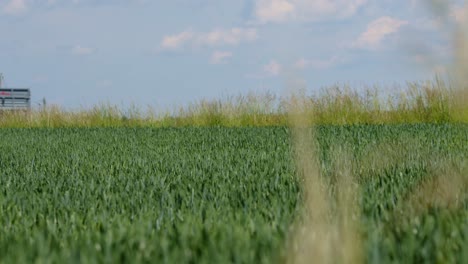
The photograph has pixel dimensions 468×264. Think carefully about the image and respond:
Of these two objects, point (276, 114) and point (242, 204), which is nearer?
point (242, 204)

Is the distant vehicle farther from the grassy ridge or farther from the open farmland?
the open farmland

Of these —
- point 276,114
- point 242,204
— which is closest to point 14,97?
point 276,114

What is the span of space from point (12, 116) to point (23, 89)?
7.47 meters

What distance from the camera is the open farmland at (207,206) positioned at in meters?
1.89

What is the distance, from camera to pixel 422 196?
3.22 metres

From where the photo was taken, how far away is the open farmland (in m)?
1.89

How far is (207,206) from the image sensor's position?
127 inches

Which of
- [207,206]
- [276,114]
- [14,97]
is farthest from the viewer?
[14,97]

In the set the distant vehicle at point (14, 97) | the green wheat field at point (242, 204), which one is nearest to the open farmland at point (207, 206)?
the green wheat field at point (242, 204)

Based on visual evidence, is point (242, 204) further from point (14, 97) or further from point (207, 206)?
point (14, 97)

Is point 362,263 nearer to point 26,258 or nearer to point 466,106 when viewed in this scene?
point 466,106

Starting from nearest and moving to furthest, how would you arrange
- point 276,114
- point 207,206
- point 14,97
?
point 207,206, point 276,114, point 14,97

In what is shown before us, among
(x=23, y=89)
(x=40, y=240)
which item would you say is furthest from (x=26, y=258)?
(x=23, y=89)

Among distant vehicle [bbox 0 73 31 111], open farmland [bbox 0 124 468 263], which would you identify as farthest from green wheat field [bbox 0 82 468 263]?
distant vehicle [bbox 0 73 31 111]
